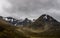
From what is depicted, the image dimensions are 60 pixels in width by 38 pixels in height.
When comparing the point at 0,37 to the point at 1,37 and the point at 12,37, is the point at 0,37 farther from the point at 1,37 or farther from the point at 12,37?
the point at 12,37

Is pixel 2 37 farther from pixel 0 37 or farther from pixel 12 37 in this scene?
pixel 12 37

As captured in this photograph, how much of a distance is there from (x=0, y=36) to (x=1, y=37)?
3.58 m

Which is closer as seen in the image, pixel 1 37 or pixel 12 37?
pixel 1 37

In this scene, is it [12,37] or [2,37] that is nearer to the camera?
[2,37]

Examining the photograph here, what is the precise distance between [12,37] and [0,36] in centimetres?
2409

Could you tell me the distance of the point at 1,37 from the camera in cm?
15850

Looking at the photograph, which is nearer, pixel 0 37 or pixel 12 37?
pixel 0 37

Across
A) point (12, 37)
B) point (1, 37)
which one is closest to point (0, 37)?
point (1, 37)

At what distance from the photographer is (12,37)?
183 metres

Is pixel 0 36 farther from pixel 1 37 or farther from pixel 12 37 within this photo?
pixel 12 37

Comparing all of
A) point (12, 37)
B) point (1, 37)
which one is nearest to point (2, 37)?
point (1, 37)

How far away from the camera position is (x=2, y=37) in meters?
160

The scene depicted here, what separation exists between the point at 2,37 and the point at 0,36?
10.3 feet

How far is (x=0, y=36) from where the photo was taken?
16162 cm
